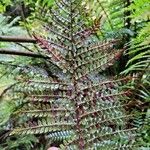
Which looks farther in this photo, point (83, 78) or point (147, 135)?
point (147, 135)

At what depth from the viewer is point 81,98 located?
3.18 feet

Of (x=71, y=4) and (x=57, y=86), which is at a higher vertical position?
(x=71, y=4)

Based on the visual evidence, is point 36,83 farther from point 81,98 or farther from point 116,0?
point 116,0

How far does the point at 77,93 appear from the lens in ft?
3.18

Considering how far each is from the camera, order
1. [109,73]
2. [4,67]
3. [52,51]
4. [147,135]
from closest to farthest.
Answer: [52,51] < [147,135] < [109,73] < [4,67]

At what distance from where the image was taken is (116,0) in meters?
1.83

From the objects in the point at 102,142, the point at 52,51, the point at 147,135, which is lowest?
the point at 147,135

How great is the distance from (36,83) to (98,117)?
160 mm

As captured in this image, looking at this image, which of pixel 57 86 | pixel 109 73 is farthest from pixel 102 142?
pixel 109 73

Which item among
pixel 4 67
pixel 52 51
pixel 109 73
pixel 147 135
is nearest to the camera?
pixel 52 51

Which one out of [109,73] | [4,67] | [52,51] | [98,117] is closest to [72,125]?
[98,117]

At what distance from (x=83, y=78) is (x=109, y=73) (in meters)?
0.84

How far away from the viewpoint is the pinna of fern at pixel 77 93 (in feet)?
3.14

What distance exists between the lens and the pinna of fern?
957mm
